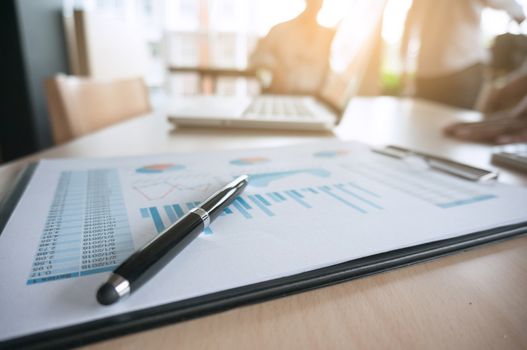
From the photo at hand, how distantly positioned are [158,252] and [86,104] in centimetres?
60

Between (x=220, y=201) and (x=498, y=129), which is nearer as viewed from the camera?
(x=220, y=201)

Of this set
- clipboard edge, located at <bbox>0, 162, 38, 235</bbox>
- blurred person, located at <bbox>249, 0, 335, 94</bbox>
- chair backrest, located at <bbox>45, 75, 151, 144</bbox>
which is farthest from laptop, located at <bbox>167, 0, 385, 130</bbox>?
blurred person, located at <bbox>249, 0, 335, 94</bbox>

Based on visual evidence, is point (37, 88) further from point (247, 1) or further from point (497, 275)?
point (247, 1)

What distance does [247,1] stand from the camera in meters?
3.79

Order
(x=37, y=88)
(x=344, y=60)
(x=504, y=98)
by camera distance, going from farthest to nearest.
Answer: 1. (x=37, y=88)
2. (x=504, y=98)
3. (x=344, y=60)

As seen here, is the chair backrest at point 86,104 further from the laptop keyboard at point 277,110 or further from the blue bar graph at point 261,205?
the blue bar graph at point 261,205

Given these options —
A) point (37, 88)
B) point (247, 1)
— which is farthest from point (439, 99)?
Answer: point (247, 1)

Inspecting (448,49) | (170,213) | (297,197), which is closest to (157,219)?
(170,213)

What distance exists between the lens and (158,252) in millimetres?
173

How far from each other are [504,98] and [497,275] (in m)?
0.95

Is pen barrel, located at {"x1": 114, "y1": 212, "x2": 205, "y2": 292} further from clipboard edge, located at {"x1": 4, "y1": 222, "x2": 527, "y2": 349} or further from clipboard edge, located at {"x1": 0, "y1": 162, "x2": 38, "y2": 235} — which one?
clipboard edge, located at {"x1": 0, "y1": 162, "x2": 38, "y2": 235}

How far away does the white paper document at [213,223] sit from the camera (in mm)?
170

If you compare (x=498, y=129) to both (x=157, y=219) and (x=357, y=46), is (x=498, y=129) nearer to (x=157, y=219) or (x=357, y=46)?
(x=357, y=46)

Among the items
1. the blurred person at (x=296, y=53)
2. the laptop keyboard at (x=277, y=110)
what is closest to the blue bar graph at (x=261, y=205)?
the laptop keyboard at (x=277, y=110)
